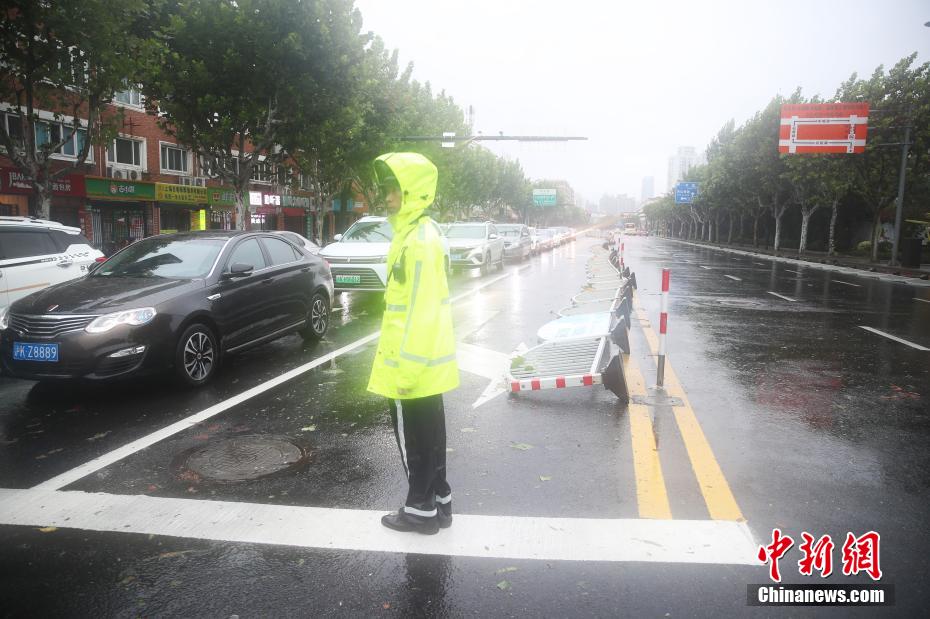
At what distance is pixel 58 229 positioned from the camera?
931cm

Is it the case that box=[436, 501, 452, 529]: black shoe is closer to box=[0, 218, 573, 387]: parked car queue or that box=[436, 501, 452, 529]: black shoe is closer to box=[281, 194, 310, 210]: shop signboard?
box=[0, 218, 573, 387]: parked car queue

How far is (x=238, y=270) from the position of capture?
7.23m

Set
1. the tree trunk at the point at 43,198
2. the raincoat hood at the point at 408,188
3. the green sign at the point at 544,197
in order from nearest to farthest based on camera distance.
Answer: the raincoat hood at the point at 408,188
the tree trunk at the point at 43,198
the green sign at the point at 544,197

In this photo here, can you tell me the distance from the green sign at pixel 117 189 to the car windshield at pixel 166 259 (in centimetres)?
2065

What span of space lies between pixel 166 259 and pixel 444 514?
5251 millimetres

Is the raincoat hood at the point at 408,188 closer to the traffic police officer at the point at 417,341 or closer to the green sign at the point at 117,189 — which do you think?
the traffic police officer at the point at 417,341

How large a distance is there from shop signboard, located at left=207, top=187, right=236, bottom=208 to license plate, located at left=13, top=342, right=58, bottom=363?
91.9 feet

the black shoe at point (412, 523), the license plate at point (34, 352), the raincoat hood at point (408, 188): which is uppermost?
the raincoat hood at point (408, 188)

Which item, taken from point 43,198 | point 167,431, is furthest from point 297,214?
point 167,431

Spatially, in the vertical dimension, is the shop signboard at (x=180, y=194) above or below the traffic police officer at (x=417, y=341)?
above

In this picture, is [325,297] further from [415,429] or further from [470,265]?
[470,265]

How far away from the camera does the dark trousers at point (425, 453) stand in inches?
141

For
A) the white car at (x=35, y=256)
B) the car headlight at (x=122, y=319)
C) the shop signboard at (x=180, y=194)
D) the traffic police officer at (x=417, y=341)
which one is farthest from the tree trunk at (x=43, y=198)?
the traffic police officer at (x=417, y=341)

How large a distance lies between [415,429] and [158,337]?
3744mm
